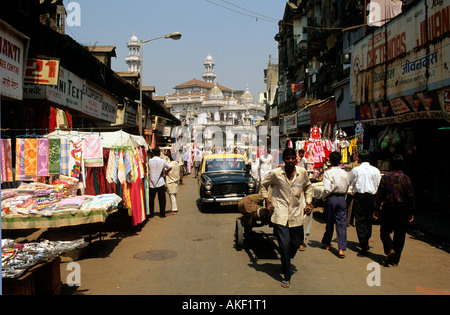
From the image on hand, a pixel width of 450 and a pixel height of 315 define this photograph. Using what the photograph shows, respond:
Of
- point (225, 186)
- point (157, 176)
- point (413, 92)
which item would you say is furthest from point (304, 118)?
point (157, 176)

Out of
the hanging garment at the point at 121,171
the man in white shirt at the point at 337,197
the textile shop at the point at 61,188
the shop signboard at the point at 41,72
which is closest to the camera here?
the textile shop at the point at 61,188

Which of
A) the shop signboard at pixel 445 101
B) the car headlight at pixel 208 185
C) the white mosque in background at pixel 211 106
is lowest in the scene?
the car headlight at pixel 208 185

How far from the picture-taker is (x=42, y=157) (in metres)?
8.56

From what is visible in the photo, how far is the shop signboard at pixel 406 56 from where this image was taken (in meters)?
10.0

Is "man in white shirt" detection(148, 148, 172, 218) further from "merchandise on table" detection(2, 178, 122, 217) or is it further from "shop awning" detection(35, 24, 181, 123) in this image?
"merchandise on table" detection(2, 178, 122, 217)

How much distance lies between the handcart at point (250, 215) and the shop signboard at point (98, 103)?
8202 mm

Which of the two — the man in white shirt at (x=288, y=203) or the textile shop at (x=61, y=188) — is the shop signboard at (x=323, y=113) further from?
the man in white shirt at (x=288, y=203)

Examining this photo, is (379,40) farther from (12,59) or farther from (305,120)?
(305,120)

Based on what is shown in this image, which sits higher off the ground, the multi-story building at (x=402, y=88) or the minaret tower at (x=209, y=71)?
the minaret tower at (x=209, y=71)

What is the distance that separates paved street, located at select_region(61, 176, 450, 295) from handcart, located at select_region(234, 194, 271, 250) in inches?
11.3

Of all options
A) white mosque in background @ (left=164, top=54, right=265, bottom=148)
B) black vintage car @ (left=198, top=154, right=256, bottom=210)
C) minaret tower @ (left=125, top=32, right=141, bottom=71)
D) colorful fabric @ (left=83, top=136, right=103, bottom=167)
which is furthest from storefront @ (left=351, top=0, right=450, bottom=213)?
minaret tower @ (left=125, top=32, right=141, bottom=71)

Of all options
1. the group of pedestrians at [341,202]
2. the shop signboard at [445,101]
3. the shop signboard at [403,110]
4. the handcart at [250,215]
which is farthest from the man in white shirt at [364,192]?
the shop signboard at [403,110]

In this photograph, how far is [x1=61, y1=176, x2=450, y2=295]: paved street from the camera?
565cm

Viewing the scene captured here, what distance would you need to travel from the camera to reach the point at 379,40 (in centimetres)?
1380
